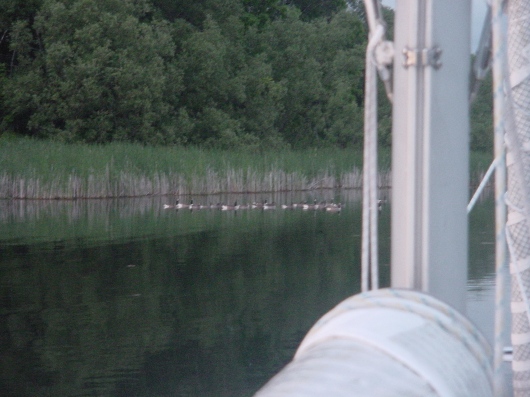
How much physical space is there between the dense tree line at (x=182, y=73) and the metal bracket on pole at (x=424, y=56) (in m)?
29.1

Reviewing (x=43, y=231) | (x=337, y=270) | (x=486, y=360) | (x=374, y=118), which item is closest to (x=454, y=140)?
(x=374, y=118)

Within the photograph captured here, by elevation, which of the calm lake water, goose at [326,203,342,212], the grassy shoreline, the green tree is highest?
the green tree

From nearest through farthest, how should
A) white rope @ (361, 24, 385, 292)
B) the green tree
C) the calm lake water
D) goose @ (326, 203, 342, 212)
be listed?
white rope @ (361, 24, 385, 292) < the calm lake water < goose @ (326, 203, 342, 212) < the green tree

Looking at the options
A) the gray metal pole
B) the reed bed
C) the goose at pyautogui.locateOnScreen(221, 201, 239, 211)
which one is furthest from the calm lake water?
the reed bed

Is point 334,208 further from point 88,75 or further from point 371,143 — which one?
point 371,143

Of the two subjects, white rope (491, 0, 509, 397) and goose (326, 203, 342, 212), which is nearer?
white rope (491, 0, 509, 397)

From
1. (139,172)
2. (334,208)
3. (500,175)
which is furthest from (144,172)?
(500,175)

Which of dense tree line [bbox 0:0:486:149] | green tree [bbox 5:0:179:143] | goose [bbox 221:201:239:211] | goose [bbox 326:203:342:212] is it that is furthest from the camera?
dense tree line [bbox 0:0:486:149]

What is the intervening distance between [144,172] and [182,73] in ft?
30.5

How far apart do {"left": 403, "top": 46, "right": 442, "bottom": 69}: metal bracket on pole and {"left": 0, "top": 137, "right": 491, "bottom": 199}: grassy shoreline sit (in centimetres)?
2243

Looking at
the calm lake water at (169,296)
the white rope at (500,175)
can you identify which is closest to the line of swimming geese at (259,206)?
the calm lake water at (169,296)

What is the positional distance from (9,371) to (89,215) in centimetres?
1347

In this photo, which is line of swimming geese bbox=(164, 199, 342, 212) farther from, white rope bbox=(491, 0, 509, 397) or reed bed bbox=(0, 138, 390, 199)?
white rope bbox=(491, 0, 509, 397)

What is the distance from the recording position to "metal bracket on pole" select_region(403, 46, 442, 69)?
1766 mm
